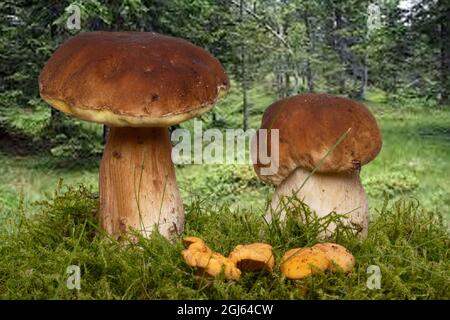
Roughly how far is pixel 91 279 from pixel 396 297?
1.06 metres

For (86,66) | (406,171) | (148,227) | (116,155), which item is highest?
(86,66)

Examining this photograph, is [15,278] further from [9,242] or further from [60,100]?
[60,100]

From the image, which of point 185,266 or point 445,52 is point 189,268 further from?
point 445,52

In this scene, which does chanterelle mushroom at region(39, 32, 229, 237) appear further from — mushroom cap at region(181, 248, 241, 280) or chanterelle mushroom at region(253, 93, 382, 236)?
mushroom cap at region(181, 248, 241, 280)

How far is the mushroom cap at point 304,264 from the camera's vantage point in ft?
5.27

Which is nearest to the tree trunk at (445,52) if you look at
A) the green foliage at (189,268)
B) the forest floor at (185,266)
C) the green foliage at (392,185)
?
the green foliage at (392,185)

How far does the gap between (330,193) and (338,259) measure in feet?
1.32

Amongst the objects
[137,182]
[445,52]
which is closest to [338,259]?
[137,182]

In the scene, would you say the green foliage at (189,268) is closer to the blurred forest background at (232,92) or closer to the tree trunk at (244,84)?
the blurred forest background at (232,92)

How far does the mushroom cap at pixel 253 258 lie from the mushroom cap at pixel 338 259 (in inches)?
7.7

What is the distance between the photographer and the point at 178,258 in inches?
70.5

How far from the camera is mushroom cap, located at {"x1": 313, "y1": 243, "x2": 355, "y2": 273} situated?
167 centimetres

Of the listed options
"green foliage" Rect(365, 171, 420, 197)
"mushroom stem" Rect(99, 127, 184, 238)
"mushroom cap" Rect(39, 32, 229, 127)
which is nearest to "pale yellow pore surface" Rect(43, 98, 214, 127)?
"mushroom cap" Rect(39, 32, 229, 127)
